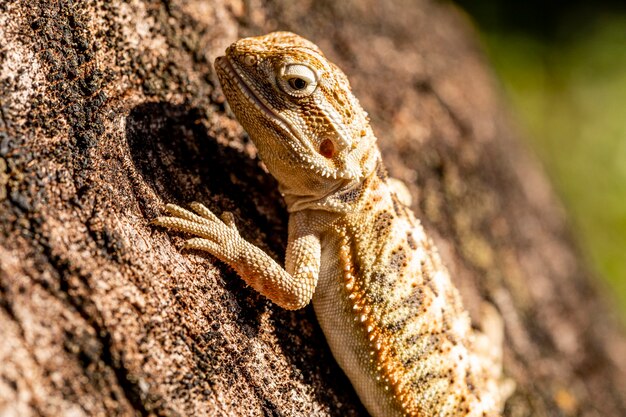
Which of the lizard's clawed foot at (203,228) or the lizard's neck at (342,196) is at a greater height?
the lizard's neck at (342,196)

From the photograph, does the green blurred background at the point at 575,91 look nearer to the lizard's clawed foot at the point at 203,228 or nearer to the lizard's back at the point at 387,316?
the lizard's back at the point at 387,316

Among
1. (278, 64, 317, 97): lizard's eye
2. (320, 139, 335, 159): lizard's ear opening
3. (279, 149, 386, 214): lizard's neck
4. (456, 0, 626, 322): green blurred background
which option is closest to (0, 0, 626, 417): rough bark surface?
(279, 149, 386, 214): lizard's neck

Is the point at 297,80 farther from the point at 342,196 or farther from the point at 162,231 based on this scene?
the point at 162,231

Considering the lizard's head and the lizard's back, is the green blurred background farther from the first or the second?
the lizard's head

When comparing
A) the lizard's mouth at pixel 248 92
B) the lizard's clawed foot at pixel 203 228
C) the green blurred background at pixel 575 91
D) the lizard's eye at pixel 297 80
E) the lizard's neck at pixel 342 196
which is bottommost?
the green blurred background at pixel 575 91

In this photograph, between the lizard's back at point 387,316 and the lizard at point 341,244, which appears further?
the lizard's back at point 387,316

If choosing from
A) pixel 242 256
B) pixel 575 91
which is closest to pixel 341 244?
pixel 242 256

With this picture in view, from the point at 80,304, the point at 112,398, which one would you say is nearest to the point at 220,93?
the point at 80,304

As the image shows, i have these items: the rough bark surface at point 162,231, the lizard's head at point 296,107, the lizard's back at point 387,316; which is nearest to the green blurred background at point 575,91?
the rough bark surface at point 162,231
